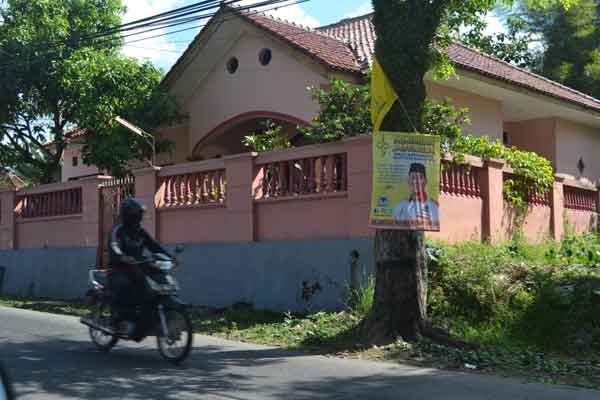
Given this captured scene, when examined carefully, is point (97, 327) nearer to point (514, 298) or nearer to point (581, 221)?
point (514, 298)

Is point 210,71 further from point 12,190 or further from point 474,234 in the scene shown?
point 474,234

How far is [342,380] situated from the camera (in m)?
7.29

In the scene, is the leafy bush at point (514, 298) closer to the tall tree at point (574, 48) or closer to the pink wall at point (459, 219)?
the pink wall at point (459, 219)

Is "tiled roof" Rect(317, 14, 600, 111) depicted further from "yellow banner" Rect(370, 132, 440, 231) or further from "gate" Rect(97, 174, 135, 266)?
"yellow banner" Rect(370, 132, 440, 231)

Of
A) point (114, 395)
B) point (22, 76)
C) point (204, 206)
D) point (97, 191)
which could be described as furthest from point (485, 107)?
point (114, 395)

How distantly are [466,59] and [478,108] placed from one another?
4.30 feet

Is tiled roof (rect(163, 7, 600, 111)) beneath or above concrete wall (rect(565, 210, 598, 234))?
above

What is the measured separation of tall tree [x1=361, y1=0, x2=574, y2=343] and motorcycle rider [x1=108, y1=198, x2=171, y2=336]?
2.72m

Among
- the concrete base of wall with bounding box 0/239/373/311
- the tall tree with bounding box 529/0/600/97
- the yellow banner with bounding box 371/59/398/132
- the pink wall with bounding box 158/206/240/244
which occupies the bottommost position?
the concrete base of wall with bounding box 0/239/373/311

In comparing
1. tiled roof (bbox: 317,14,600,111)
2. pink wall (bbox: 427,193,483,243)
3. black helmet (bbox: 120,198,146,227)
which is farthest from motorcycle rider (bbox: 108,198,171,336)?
tiled roof (bbox: 317,14,600,111)

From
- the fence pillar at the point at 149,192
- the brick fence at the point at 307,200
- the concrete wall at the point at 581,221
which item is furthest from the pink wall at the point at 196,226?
the concrete wall at the point at 581,221

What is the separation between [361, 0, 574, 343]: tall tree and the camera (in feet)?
29.2

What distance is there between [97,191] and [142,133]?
1805 mm

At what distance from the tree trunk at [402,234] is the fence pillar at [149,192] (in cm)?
617
